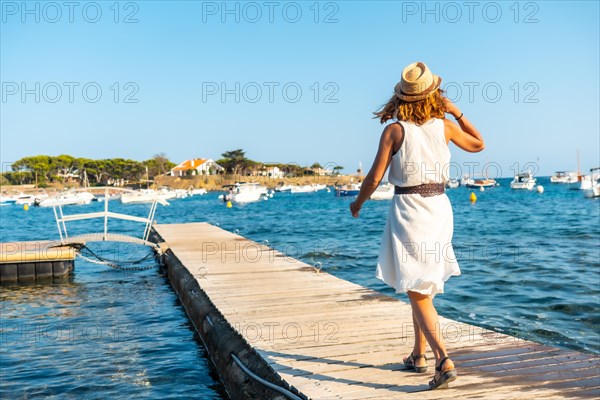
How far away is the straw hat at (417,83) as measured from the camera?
3791 millimetres

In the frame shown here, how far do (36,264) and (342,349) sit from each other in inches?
462

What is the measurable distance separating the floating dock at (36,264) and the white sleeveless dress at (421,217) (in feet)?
41.6

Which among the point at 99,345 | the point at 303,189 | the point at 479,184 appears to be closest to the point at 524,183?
the point at 479,184

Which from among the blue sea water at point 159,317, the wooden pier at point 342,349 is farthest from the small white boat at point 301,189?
the wooden pier at point 342,349

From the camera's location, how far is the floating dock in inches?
556

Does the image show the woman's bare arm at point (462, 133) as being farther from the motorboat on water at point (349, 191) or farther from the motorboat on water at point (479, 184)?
the motorboat on water at point (479, 184)

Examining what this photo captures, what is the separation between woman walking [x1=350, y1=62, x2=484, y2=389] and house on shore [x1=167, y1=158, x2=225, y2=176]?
142866 mm

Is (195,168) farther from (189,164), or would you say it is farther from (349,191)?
(349,191)

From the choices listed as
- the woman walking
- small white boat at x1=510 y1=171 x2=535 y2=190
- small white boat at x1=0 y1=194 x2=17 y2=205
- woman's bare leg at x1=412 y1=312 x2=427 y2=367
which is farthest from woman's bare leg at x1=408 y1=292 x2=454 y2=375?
small white boat at x1=510 y1=171 x2=535 y2=190

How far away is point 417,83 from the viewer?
379 centimetres

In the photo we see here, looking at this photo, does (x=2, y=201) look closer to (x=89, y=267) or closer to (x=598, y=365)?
(x=89, y=267)

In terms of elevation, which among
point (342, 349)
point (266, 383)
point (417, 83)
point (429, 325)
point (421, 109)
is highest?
point (417, 83)

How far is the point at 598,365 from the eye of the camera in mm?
4520

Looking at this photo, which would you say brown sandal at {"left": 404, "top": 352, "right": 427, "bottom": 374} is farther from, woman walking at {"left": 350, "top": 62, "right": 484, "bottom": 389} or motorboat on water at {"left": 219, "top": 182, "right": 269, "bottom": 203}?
motorboat on water at {"left": 219, "top": 182, "right": 269, "bottom": 203}
